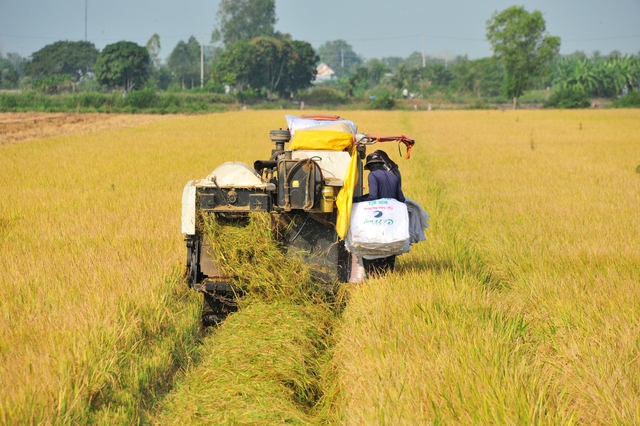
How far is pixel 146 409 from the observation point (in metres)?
4.07

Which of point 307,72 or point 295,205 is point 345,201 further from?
point 307,72

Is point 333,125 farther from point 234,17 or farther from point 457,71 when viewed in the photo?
point 234,17

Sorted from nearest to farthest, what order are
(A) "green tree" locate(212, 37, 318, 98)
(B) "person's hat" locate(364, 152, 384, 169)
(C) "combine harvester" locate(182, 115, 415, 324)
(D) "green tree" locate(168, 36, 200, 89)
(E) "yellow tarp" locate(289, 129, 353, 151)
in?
(C) "combine harvester" locate(182, 115, 415, 324) → (E) "yellow tarp" locate(289, 129, 353, 151) → (B) "person's hat" locate(364, 152, 384, 169) → (A) "green tree" locate(212, 37, 318, 98) → (D) "green tree" locate(168, 36, 200, 89)

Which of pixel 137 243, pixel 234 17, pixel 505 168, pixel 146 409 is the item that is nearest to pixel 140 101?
pixel 505 168

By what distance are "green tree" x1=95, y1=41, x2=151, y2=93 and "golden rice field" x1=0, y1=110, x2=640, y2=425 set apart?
65413 mm

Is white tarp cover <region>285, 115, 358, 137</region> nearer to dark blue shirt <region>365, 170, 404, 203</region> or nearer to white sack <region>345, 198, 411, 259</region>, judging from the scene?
dark blue shirt <region>365, 170, 404, 203</region>

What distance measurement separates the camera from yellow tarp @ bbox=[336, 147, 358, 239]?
210 inches

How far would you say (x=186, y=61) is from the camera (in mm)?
116250

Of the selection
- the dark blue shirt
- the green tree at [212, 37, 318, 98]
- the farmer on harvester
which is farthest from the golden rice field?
the green tree at [212, 37, 318, 98]

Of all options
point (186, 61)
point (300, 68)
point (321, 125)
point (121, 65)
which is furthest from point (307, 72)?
point (321, 125)

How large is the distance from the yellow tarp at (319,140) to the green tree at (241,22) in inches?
4670

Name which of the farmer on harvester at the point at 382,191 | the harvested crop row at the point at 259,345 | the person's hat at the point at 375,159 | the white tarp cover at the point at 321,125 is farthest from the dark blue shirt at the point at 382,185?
the harvested crop row at the point at 259,345

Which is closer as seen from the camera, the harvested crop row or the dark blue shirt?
the harvested crop row

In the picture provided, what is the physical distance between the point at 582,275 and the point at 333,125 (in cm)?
244
